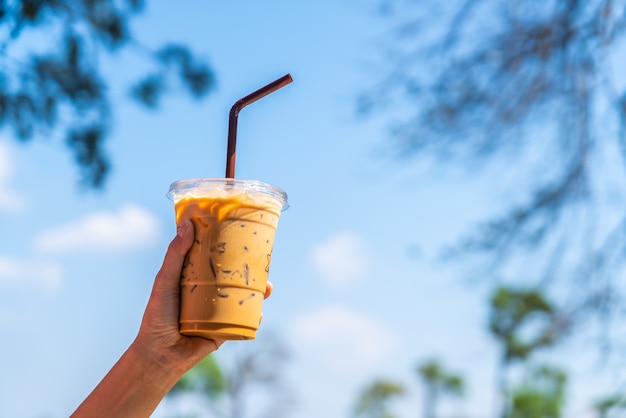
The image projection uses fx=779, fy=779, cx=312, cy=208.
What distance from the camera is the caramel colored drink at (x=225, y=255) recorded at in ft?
4.75

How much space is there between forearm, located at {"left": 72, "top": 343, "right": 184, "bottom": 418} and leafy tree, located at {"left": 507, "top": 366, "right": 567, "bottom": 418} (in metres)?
21.1

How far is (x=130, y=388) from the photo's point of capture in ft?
4.86

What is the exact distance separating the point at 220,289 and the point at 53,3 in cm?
422

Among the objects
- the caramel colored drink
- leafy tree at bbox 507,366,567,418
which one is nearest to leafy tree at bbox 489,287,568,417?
leafy tree at bbox 507,366,567,418

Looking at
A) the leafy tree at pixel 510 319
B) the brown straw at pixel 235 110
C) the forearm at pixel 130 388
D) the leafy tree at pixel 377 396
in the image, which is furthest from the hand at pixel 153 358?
the leafy tree at pixel 377 396

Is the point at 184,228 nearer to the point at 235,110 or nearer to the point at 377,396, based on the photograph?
the point at 235,110

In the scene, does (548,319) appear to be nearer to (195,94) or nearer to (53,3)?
(195,94)

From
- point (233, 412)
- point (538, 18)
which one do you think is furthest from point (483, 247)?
point (233, 412)

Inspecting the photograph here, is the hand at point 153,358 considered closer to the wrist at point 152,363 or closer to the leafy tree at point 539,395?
the wrist at point 152,363

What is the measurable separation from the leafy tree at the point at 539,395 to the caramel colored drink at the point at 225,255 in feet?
68.9

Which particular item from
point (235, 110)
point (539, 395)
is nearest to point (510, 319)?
point (539, 395)

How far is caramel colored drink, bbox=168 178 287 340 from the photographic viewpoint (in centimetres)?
145

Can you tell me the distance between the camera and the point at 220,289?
4.79 ft

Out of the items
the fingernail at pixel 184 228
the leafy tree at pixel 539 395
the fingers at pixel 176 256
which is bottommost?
the fingers at pixel 176 256
